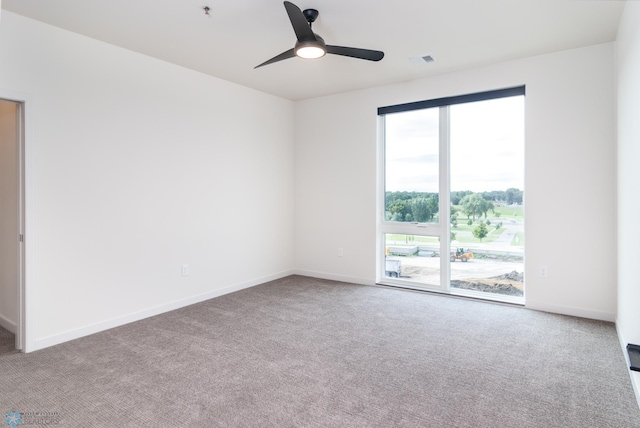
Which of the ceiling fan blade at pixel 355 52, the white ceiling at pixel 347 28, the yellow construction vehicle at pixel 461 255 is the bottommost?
the yellow construction vehicle at pixel 461 255

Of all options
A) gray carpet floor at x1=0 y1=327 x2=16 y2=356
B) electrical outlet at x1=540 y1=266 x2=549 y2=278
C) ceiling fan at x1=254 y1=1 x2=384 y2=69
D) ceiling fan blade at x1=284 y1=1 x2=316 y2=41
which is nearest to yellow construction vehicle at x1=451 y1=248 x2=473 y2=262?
electrical outlet at x1=540 y1=266 x2=549 y2=278

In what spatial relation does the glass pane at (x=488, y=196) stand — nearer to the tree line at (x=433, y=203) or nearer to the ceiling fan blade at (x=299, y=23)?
the tree line at (x=433, y=203)

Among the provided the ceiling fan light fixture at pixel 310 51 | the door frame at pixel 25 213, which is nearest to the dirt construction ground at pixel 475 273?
the ceiling fan light fixture at pixel 310 51

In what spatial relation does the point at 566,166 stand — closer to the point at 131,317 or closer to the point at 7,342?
the point at 131,317

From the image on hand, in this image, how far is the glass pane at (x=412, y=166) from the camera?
482 cm

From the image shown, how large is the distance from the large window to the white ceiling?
2.22ft

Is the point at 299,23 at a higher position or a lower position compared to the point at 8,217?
higher

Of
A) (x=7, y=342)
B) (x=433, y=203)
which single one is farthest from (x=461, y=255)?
(x=7, y=342)

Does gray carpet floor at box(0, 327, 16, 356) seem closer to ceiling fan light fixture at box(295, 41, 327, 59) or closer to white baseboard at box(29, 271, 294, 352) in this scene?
white baseboard at box(29, 271, 294, 352)

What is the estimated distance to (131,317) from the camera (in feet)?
12.2

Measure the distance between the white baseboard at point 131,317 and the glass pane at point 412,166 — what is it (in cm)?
227

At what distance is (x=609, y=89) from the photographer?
141 inches

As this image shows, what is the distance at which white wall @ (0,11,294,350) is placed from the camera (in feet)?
10.1

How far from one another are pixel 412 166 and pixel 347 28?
7.36ft
